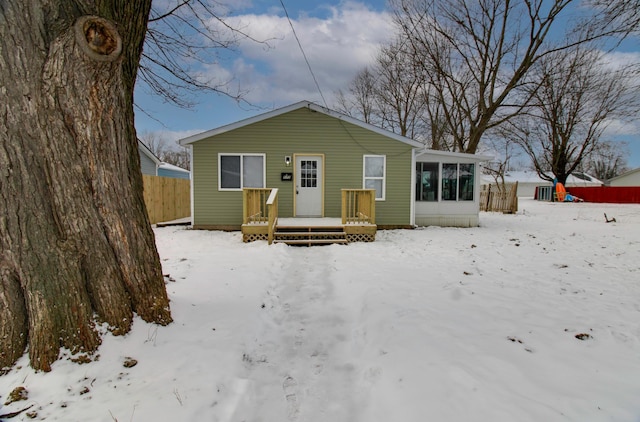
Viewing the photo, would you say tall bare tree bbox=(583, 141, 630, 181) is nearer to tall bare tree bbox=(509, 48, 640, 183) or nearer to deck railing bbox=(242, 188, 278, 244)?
tall bare tree bbox=(509, 48, 640, 183)

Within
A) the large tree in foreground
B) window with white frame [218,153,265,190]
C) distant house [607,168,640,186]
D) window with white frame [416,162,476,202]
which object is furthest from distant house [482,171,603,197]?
the large tree in foreground

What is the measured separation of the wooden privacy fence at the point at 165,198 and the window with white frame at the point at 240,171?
272 centimetres

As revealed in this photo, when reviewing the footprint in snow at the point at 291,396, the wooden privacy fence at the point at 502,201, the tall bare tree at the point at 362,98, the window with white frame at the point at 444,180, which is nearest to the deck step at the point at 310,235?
the window with white frame at the point at 444,180

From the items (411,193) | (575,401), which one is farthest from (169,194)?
(575,401)

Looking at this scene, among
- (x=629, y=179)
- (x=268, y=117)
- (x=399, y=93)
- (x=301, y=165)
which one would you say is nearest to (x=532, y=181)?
(x=629, y=179)

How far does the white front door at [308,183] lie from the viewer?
364 inches

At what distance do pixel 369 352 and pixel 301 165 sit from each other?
23.5 ft

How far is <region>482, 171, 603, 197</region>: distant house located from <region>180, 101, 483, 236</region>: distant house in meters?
31.5

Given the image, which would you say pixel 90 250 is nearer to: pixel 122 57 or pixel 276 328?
pixel 122 57

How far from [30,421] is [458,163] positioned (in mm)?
10949

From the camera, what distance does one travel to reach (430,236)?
330 inches

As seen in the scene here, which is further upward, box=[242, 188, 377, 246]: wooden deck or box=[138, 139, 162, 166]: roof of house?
box=[138, 139, 162, 166]: roof of house

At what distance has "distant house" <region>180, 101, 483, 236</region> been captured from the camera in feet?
29.7

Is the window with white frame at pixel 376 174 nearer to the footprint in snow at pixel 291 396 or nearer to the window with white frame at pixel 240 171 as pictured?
the window with white frame at pixel 240 171
